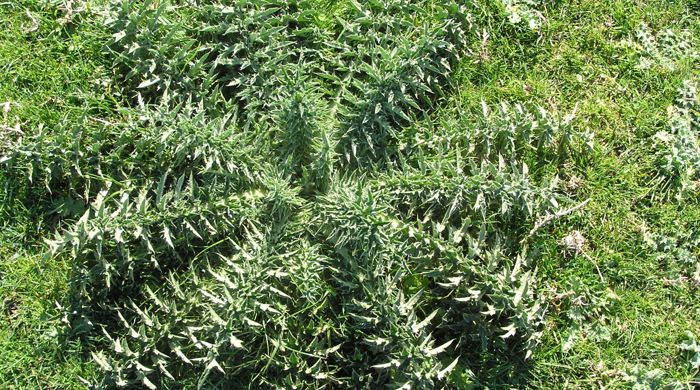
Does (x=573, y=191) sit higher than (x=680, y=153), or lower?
lower

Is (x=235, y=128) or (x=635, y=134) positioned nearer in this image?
(x=235, y=128)

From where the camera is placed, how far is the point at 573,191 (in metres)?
4.06

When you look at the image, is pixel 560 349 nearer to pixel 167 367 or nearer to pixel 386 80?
pixel 386 80

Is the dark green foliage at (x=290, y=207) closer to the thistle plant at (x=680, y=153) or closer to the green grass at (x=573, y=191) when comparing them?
the green grass at (x=573, y=191)

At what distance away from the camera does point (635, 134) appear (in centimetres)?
419

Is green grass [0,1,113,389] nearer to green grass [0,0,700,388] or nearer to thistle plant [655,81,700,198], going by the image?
green grass [0,0,700,388]


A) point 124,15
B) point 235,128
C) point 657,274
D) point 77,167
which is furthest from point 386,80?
point 657,274

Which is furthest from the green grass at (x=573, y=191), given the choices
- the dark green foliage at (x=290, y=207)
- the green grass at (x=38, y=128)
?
the dark green foliage at (x=290, y=207)

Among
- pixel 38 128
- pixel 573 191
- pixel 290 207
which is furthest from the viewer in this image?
pixel 573 191

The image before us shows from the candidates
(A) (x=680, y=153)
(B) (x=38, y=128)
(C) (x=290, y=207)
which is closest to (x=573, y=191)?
(A) (x=680, y=153)

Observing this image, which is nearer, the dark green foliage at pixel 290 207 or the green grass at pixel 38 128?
the dark green foliage at pixel 290 207

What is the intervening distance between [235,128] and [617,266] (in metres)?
2.20

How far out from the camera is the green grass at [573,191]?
373 centimetres

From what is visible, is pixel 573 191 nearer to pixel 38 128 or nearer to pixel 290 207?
pixel 290 207
